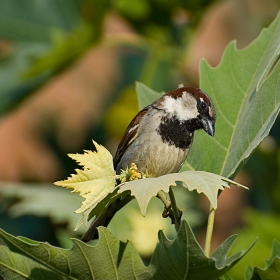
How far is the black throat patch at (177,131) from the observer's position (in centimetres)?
297

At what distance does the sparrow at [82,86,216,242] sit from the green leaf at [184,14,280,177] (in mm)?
97

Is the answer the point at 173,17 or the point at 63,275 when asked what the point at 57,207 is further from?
the point at 63,275

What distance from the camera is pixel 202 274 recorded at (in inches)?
72.7

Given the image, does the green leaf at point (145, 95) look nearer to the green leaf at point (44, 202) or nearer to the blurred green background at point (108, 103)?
the blurred green background at point (108, 103)

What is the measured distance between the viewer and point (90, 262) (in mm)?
1880

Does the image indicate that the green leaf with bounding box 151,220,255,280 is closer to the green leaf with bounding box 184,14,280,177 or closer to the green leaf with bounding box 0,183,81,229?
the green leaf with bounding box 184,14,280,177

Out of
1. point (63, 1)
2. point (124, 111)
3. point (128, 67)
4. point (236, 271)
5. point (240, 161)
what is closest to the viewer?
point (240, 161)

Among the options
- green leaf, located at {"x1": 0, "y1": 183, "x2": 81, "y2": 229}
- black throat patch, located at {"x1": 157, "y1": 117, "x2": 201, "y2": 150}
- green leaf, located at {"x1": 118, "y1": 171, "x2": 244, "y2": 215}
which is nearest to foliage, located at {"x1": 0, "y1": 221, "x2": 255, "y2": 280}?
green leaf, located at {"x1": 118, "y1": 171, "x2": 244, "y2": 215}

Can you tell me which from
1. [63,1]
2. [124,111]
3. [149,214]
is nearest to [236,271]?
[149,214]

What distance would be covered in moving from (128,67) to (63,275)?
536cm

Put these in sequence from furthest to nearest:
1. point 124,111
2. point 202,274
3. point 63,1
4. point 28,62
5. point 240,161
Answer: point 63,1 < point 28,62 < point 124,111 < point 240,161 < point 202,274

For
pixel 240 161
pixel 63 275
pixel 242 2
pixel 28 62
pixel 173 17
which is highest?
pixel 242 2

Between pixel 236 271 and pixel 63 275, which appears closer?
pixel 63 275

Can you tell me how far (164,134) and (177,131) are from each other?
0.07m
